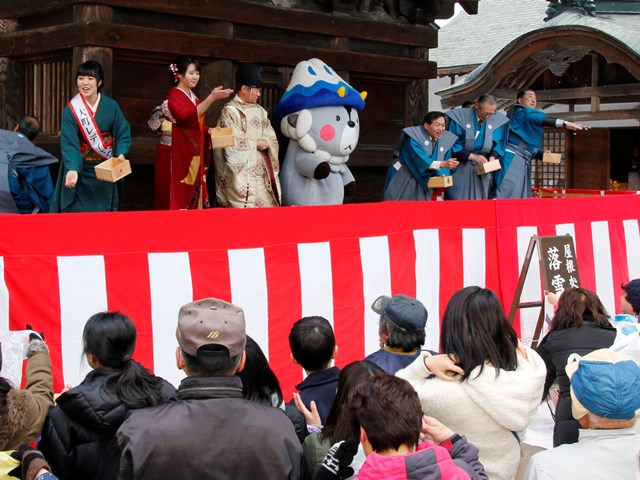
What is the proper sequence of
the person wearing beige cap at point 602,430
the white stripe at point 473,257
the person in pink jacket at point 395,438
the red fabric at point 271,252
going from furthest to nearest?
the white stripe at point 473,257, the red fabric at point 271,252, the person wearing beige cap at point 602,430, the person in pink jacket at point 395,438

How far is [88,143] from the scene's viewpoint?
20.5 ft

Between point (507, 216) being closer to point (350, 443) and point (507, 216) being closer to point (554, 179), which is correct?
point (350, 443)

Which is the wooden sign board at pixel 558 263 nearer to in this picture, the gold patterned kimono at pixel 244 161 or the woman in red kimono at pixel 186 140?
the gold patterned kimono at pixel 244 161

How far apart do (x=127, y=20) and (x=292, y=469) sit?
17.2 feet

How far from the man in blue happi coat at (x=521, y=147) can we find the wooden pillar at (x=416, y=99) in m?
1.02

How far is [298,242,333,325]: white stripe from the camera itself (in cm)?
582

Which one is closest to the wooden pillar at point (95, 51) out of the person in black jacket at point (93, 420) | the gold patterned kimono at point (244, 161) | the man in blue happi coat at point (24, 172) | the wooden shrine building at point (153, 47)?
the wooden shrine building at point (153, 47)

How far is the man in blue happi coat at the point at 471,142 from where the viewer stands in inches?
354

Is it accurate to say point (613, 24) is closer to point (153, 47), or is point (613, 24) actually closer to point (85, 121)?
point (153, 47)

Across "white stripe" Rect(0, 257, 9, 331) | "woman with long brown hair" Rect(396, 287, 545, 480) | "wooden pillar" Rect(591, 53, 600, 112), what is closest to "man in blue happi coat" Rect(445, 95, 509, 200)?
"white stripe" Rect(0, 257, 9, 331)

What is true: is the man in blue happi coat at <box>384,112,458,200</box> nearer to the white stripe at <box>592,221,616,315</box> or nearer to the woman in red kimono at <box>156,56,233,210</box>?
the white stripe at <box>592,221,616,315</box>

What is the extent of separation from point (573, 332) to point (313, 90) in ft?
12.8

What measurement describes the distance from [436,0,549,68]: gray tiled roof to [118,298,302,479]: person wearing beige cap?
1818 centimetres

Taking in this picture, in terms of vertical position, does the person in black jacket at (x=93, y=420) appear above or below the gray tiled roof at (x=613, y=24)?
below
